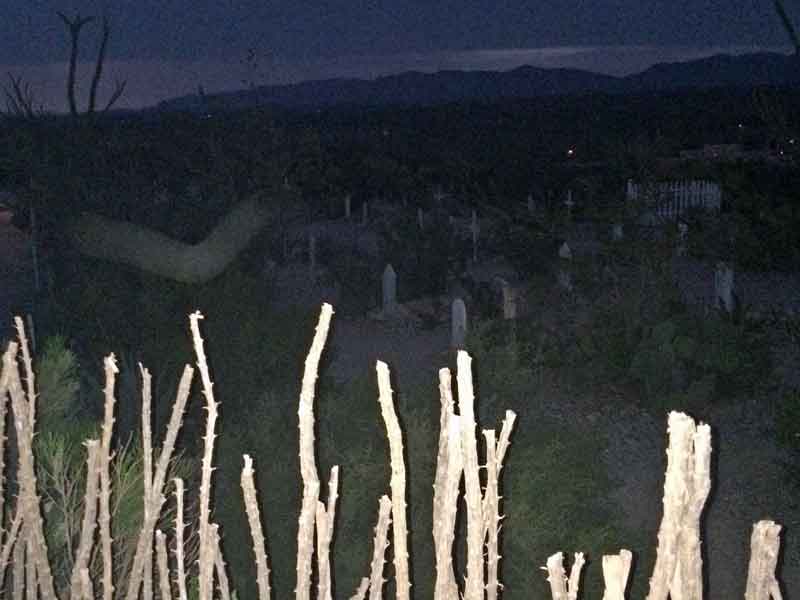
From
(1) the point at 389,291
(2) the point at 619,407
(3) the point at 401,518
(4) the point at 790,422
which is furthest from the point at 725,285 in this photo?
(3) the point at 401,518

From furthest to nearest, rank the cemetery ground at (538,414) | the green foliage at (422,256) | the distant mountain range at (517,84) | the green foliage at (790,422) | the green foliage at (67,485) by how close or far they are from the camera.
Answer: the distant mountain range at (517,84), the green foliage at (422,256), the green foliage at (790,422), the cemetery ground at (538,414), the green foliage at (67,485)

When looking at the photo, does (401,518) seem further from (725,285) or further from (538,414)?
(725,285)

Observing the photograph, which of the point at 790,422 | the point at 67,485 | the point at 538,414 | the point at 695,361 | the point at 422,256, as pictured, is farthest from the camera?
the point at 422,256

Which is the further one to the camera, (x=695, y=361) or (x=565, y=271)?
(x=565, y=271)

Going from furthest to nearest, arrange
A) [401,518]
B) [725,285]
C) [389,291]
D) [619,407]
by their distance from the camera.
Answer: [389,291] < [725,285] < [619,407] < [401,518]

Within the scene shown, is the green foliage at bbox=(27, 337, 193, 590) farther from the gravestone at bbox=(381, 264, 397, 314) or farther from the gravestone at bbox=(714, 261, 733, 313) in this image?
the gravestone at bbox=(381, 264, 397, 314)

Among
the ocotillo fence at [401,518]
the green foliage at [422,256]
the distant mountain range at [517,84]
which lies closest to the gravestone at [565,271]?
the green foliage at [422,256]

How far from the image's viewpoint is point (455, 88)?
91.7m

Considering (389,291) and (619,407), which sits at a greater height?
(619,407)

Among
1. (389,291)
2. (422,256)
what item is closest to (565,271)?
(389,291)

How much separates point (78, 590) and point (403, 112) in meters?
68.9

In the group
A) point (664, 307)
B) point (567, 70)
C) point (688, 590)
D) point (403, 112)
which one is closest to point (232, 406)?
point (664, 307)

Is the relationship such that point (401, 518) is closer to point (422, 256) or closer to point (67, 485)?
point (67, 485)

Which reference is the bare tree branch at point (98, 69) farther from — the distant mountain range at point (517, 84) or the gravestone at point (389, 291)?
the distant mountain range at point (517, 84)
